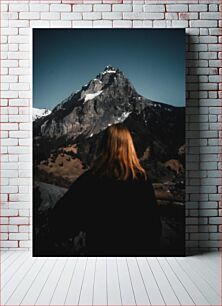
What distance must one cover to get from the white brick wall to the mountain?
19 centimetres

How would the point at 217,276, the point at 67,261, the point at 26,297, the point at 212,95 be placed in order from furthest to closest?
the point at 212,95
the point at 67,261
the point at 217,276
the point at 26,297

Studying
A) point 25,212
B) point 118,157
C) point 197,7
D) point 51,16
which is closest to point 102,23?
point 51,16

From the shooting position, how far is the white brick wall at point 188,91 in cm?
548

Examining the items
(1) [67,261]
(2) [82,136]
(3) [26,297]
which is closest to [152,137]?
(2) [82,136]

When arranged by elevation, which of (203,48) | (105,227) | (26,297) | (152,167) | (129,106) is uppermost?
(203,48)

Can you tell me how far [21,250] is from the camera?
5512 mm

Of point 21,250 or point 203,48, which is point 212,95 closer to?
point 203,48

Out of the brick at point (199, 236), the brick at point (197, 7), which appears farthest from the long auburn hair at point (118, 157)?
the brick at point (197, 7)

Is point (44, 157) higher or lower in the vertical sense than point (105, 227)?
higher

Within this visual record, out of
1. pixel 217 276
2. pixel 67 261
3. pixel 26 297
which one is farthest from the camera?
pixel 67 261

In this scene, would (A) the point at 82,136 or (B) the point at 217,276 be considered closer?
(B) the point at 217,276

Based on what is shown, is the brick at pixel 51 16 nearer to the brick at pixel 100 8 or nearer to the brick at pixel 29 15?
the brick at pixel 29 15

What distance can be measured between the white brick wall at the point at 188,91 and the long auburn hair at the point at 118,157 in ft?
1.84

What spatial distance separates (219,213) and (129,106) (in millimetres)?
1336
